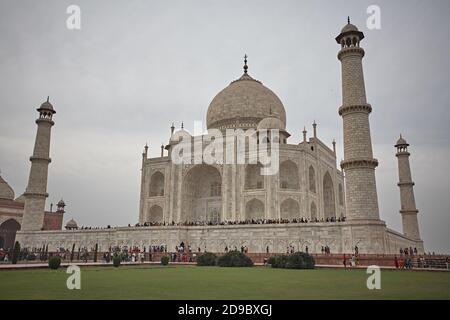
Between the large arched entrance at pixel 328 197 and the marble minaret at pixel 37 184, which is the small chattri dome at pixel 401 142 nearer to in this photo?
the large arched entrance at pixel 328 197

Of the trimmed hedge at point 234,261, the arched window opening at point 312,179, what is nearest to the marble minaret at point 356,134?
the trimmed hedge at point 234,261

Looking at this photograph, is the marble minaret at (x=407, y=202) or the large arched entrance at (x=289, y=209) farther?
the marble minaret at (x=407, y=202)

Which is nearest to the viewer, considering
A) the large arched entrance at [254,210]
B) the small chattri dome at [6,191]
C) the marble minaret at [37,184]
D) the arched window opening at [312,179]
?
the large arched entrance at [254,210]

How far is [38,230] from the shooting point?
29.6m

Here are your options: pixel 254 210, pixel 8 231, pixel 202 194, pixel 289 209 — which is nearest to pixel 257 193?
pixel 254 210

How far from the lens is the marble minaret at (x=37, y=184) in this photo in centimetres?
2956

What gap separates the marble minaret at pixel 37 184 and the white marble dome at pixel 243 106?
537 inches

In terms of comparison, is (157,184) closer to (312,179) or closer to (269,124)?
(269,124)

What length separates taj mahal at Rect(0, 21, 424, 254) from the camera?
768 inches

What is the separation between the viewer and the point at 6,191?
37.6m
